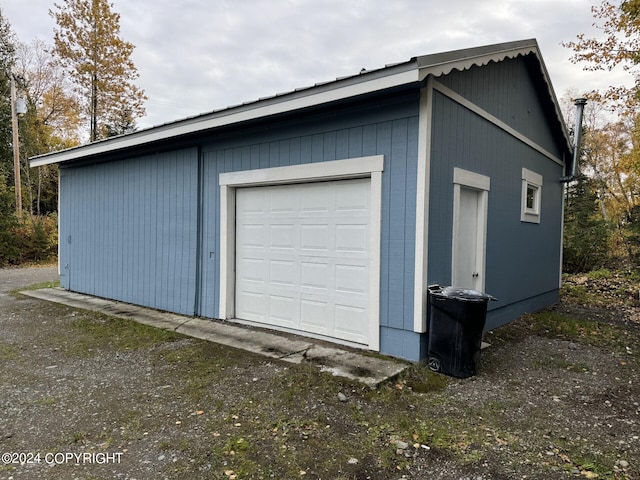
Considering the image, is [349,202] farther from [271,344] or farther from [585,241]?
[585,241]

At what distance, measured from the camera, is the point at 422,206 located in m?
4.00

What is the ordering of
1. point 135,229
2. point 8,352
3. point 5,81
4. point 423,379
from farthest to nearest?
point 5,81 → point 135,229 → point 8,352 → point 423,379

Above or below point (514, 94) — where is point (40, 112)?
above

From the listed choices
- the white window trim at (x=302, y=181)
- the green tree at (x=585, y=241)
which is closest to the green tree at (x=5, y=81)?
the white window trim at (x=302, y=181)

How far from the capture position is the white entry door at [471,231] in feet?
15.9

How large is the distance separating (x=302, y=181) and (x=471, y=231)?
7.61 ft

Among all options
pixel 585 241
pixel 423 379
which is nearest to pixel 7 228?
pixel 423 379

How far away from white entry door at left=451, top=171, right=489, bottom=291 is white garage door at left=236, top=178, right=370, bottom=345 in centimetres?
120

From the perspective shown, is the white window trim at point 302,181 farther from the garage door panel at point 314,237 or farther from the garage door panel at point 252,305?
the garage door panel at point 314,237

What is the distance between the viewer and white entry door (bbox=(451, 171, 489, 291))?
4844 millimetres

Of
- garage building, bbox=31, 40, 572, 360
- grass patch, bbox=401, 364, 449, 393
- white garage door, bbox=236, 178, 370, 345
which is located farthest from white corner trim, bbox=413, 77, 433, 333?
white garage door, bbox=236, 178, 370, 345

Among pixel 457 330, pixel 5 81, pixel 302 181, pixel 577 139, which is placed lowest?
pixel 457 330

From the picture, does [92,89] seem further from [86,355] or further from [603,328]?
[603,328]

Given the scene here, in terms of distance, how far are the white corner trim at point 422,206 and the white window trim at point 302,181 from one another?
44cm
